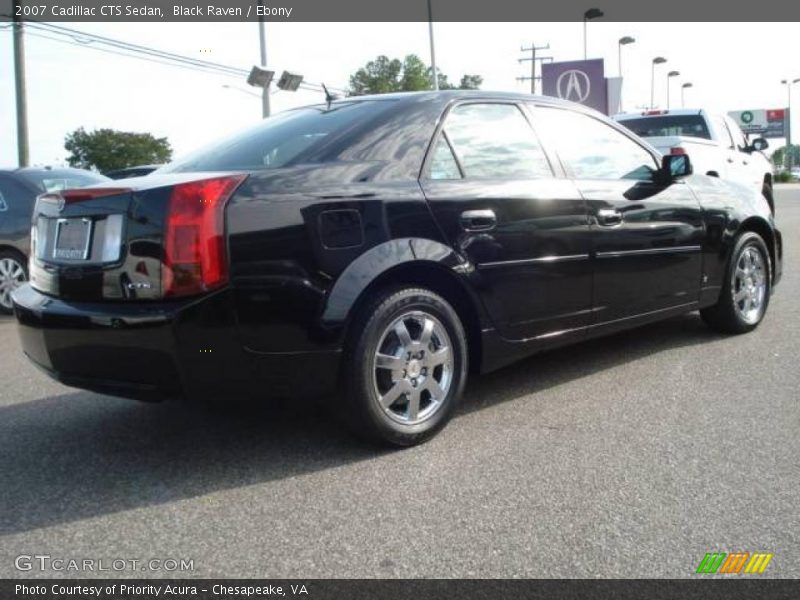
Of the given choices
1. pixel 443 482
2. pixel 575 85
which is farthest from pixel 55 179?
pixel 575 85

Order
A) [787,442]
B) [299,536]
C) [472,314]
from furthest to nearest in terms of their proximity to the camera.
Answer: [472,314] → [787,442] → [299,536]

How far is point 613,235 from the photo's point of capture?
4.46 m

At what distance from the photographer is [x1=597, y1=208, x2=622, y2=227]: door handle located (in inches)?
173

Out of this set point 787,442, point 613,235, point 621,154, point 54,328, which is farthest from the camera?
point 621,154

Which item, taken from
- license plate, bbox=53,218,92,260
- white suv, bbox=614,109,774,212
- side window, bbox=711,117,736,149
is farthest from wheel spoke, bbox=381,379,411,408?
side window, bbox=711,117,736,149

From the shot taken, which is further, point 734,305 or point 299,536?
point 734,305

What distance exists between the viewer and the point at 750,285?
18.7 ft

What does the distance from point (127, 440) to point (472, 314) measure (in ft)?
5.67

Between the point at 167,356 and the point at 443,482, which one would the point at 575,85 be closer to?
the point at 443,482

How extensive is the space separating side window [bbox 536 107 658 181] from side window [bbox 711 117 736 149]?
7.22m

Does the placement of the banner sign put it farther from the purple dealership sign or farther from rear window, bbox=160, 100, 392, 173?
rear window, bbox=160, 100, 392, 173

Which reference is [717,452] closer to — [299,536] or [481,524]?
[481,524]

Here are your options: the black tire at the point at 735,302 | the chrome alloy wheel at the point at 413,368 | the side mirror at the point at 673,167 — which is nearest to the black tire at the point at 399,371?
the chrome alloy wheel at the point at 413,368

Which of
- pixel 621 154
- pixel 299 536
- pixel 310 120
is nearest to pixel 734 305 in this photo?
pixel 621 154
